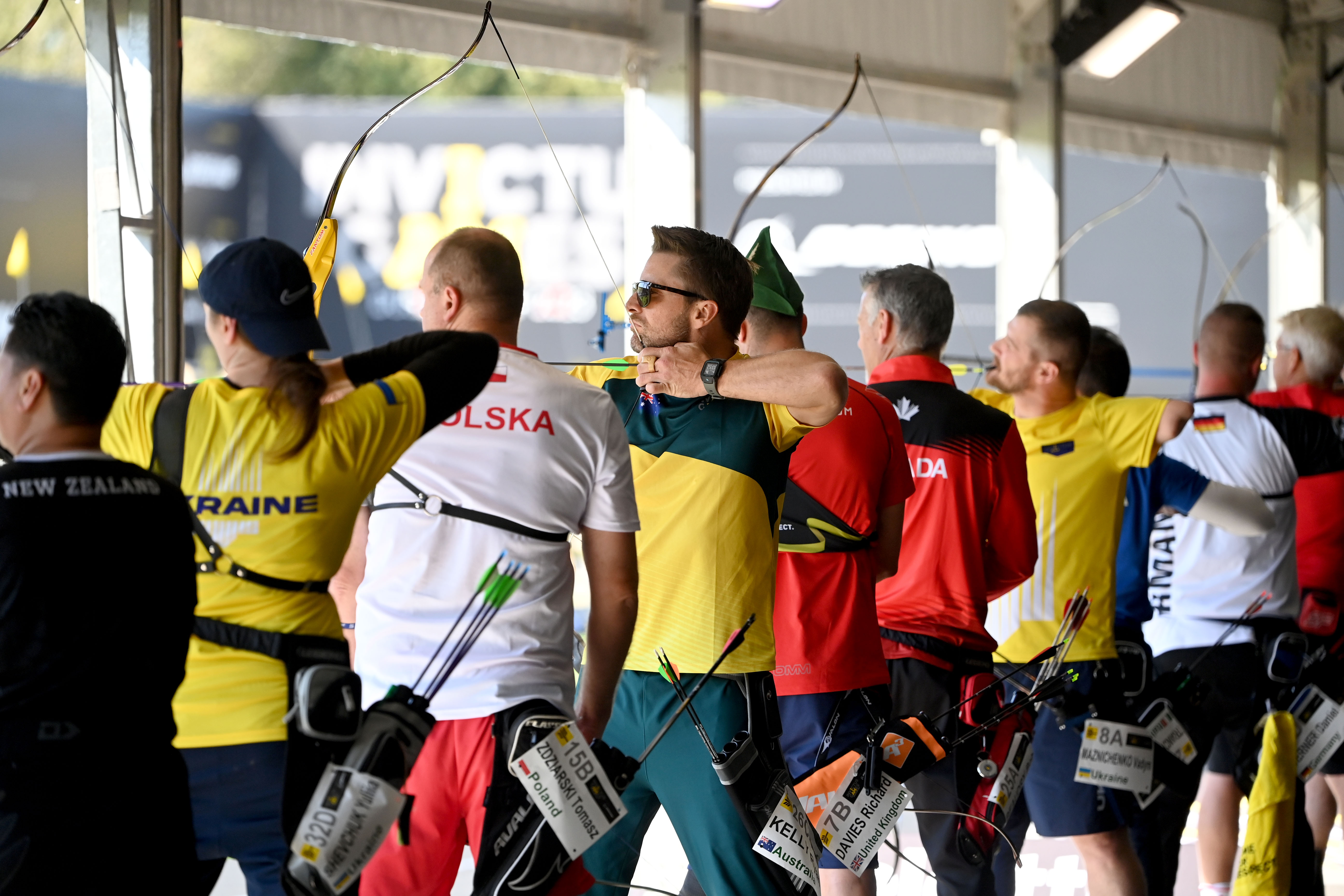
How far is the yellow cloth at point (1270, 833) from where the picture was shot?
299cm

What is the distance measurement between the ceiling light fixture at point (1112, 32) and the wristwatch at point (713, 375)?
3.81m

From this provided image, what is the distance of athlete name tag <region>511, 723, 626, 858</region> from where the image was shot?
1.62 meters

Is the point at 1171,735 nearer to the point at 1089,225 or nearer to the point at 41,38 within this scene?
the point at 1089,225

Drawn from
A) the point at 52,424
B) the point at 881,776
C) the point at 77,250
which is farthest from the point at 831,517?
the point at 77,250

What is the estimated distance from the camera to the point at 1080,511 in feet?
9.02

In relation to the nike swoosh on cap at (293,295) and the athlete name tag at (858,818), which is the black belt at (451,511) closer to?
the nike swoosh on cap at (293,295)

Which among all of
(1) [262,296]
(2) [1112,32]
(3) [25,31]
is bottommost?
(1) [262,296]

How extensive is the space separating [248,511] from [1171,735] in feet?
6.94

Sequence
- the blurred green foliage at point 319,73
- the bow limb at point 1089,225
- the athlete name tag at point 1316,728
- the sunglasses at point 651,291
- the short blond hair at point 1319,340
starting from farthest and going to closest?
the blurred green foliage at point 319,73 → the bow limb at point 1089,225 → the short blond hair at point 1319,340 → the athlete name tag at point 1316,728 → the sunglasses at point 651,291

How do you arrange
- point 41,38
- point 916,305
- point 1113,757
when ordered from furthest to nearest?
point 41,38
point 1113,757
point 916,305

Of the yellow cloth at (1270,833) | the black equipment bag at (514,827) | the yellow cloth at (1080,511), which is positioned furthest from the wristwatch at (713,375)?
the yellow cloth at (1270,833)

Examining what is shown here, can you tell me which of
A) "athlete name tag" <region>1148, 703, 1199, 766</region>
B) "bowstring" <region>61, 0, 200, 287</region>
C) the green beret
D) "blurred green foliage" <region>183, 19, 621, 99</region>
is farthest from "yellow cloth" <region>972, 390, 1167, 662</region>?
"blurred green foliage" <region>183, 19, 621, 99</region>

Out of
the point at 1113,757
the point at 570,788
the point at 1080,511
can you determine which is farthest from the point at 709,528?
the point at 1113,757

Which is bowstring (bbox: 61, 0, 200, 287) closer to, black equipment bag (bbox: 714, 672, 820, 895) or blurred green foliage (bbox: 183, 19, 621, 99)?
black equipment bag (bbox: 714, 672, 820, 895)
